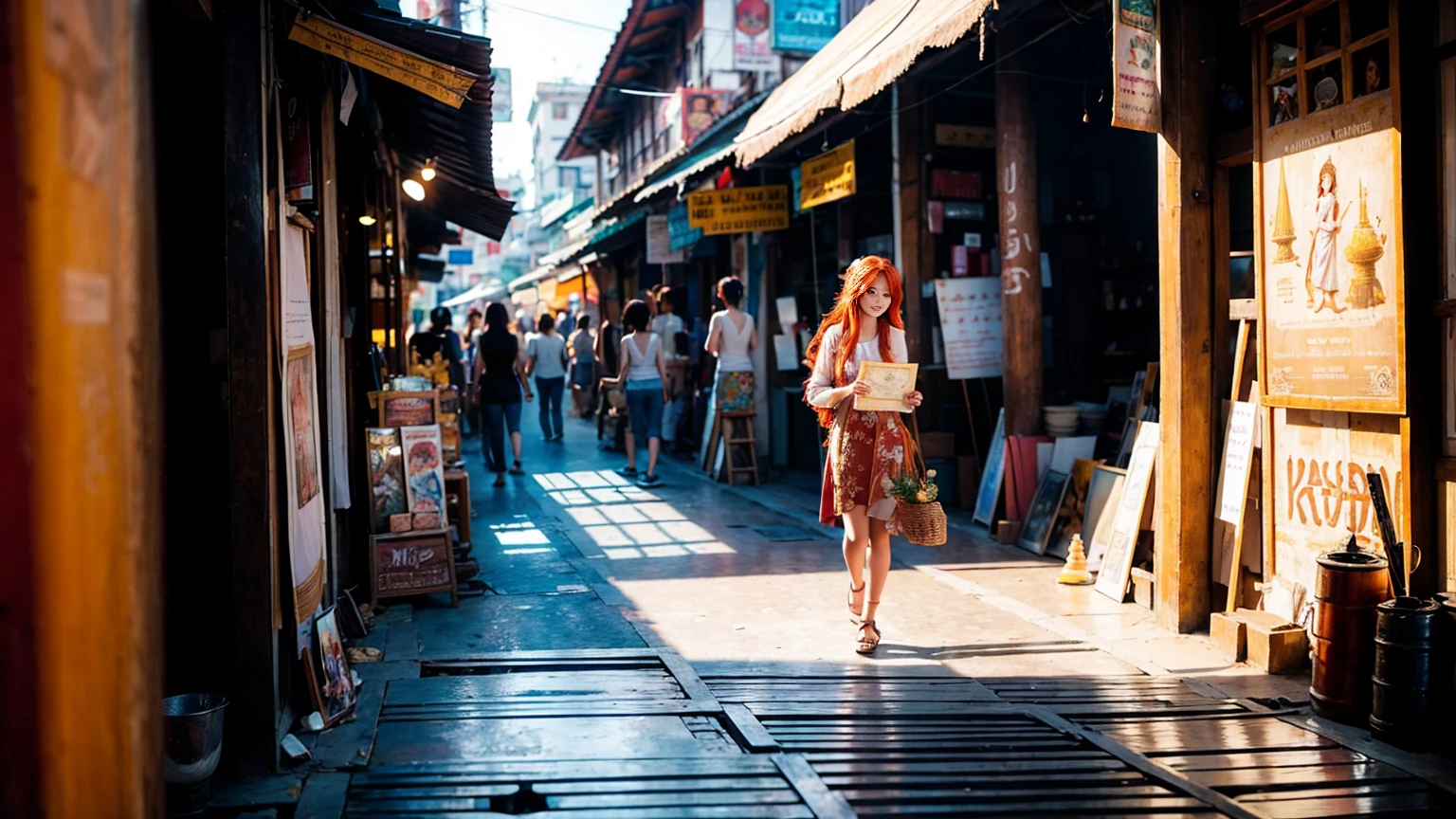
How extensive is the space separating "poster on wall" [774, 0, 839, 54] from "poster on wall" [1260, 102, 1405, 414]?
1549 cm

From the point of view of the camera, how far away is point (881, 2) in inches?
515

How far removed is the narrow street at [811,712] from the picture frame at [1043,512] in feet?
1.45

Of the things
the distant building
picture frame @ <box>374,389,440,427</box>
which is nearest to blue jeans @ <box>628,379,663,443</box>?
picture frame @ <box>374,389,440,427</box>

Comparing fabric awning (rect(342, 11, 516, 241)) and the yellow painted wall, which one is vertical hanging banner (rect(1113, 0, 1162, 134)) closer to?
fabric awning (rect(342, 11, 516, 241))

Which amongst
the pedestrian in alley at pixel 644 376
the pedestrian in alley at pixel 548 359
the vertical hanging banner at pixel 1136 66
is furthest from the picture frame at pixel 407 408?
the pedestrian in alley at pixel 548 359

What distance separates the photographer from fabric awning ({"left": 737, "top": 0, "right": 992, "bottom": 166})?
7.94 metres

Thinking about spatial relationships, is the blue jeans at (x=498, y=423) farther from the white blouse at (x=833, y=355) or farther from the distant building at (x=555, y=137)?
the distant building at (x=555, y=137)

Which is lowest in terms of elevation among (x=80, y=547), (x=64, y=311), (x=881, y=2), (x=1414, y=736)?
(x=1414, y=736)

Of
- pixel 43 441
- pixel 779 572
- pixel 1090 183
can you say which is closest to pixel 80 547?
pixel 43 441

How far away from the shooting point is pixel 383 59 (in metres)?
5.25

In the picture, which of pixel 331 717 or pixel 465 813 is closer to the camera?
pixel 465 813

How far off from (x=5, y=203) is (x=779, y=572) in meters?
6.62

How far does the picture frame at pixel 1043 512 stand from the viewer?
8992 millimetres

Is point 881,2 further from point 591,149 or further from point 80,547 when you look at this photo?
point 591,149
